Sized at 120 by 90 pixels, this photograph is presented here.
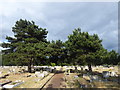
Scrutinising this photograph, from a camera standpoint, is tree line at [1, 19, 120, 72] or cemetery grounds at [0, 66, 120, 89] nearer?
cemetery grounds at [0, 66, 120, 89]

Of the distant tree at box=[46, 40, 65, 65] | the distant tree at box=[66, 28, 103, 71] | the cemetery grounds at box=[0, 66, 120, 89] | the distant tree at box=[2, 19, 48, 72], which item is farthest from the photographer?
the distant tree at box=[46, 40, 65, 65]

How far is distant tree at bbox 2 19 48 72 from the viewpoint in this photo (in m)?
20.2

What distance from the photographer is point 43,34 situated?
2548 cm

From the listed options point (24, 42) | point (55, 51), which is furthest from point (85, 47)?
point (24, 42)

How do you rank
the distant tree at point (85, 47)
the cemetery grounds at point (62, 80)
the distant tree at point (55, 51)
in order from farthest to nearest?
the distant tree at point (55, 51) → the distant tree at point (85, 47) → the cemetery grounds at point (62, 80)

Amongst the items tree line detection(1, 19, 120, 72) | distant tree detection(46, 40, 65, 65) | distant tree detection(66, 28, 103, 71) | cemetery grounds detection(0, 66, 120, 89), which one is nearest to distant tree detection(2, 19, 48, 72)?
→ tree line detection(1, 19, 120, 72)

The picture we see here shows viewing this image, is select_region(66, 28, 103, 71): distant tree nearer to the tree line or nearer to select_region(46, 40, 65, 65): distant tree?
the tree line

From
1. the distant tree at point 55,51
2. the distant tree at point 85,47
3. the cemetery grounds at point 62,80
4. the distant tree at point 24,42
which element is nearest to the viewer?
the cemetery grounds at point 62,80

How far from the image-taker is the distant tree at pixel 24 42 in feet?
66.2

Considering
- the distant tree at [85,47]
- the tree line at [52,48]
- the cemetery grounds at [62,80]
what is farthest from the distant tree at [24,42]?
the distant tree at [85,47]

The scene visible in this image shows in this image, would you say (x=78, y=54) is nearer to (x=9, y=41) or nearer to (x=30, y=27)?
(x=30, y=27)

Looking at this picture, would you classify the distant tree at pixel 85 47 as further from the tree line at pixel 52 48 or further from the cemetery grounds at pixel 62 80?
the cemetery grounds at pixel 62 80

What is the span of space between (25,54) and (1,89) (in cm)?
1177

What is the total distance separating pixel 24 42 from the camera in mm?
22703
